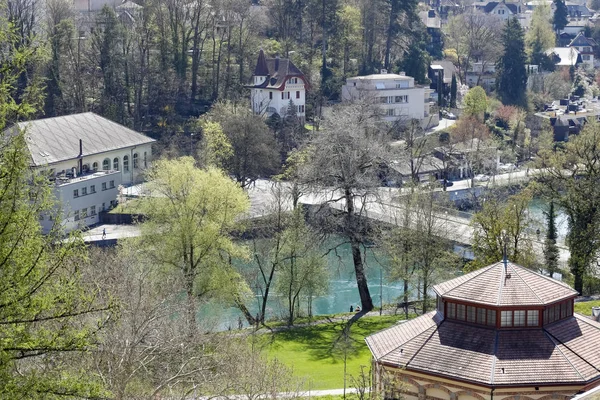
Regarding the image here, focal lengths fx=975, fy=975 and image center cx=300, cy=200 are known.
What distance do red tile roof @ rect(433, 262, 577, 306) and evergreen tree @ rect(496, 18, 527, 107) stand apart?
58.1 meters

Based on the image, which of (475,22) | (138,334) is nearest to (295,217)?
(138,334)

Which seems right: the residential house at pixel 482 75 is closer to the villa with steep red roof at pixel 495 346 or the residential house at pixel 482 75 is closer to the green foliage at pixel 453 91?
the green foliage at pixel 453 91

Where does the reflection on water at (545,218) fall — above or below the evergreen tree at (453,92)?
below

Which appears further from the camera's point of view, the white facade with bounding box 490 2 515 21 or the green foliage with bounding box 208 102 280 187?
the white facade with bounding box 490 2 515 21

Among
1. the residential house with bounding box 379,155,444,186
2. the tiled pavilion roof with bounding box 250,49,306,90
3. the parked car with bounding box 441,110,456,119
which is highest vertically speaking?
the tiled pavilion roof with bounding box 250,49,306,90

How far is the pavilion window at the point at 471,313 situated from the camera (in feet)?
84.2

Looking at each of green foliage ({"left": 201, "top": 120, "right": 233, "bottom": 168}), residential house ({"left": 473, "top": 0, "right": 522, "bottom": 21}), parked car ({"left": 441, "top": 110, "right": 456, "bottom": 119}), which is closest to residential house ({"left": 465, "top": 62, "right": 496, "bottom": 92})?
parked car ({"left": 441, "top": 110, "right": 456, "bottom": 119})

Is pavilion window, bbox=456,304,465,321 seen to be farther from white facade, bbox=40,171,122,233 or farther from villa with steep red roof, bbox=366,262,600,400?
white facade, bbox=40,171,122,233

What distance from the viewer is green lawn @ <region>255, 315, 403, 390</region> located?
28.8 m

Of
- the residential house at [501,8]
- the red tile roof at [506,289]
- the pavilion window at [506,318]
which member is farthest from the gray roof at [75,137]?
the residential house at [501,8]

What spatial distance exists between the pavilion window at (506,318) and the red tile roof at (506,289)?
0.78ft

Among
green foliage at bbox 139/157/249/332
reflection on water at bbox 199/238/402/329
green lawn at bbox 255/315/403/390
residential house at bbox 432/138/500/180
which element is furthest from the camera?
residential house at bbox 432/138/500/180

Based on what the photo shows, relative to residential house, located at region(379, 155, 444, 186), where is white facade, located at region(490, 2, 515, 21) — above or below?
above

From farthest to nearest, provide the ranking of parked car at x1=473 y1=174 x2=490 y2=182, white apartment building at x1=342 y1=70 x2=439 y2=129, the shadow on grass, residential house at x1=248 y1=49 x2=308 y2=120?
white apartment building at x1=342 y1=70 x2=439 y2=129
residential house at x1=248 y1=49 x2=308 y2=120
parked car at x1=473 y1=174 x2=490 y2=182
the shadow on grass
